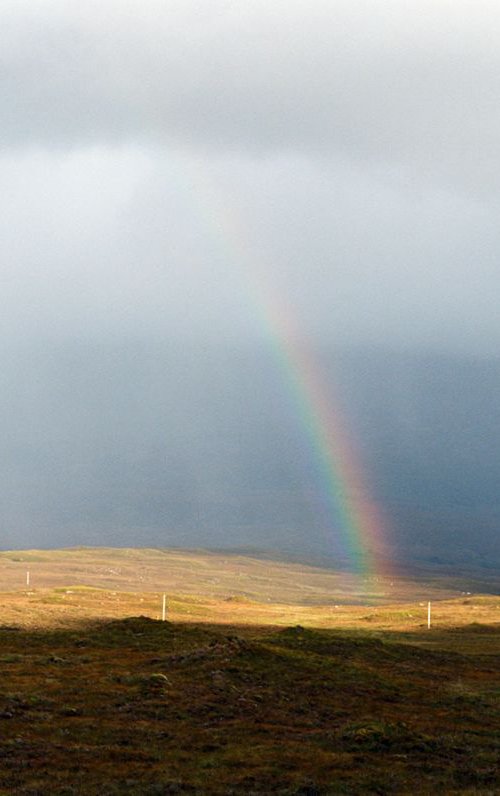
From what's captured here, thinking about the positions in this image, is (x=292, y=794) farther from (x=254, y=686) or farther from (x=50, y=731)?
(x=254, y=686)

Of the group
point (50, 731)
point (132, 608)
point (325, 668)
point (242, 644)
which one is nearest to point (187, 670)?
point (242, 644)

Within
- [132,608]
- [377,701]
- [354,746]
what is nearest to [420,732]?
[354,746]

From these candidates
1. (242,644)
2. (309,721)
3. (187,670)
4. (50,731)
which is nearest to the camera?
(50,731)

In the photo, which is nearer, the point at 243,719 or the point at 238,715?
the point at 243,719

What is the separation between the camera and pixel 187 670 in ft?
150

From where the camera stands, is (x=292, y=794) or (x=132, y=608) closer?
(x=292, y=794)

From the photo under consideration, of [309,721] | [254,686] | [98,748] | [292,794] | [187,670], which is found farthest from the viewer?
[187,670]

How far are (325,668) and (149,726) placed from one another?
14.1 m

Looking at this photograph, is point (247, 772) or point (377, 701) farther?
point (377, 701)

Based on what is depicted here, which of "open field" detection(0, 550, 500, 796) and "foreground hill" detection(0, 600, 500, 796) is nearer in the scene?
"foreground hill" detection(0, 600, 500, 796)

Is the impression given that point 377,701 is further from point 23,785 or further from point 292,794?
point 23,785

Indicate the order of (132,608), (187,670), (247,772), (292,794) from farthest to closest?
(132,608)
(187,670)
(247,772)
(292,794)

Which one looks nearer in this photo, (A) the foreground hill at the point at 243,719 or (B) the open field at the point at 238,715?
(A) the foreground hill at the point at 243,719

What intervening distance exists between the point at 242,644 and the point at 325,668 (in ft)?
14.7
